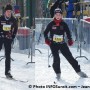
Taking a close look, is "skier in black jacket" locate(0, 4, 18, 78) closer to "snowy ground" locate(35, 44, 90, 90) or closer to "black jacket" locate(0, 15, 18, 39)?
"black jacket" locate(0, 15, 18, 39)

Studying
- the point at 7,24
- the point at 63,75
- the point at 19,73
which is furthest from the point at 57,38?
the point at 19,73

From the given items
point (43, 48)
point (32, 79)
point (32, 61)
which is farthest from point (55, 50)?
point (43, 48)

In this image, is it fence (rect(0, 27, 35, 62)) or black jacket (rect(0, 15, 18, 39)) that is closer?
black jacket (rect(0, 15, 18, 39))

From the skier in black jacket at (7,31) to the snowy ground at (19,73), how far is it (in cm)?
40

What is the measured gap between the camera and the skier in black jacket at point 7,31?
8414 millimetres

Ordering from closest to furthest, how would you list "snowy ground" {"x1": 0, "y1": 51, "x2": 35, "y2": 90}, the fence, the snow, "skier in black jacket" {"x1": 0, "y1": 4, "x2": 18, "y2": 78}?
the snow < "snowy ground" {"x1": 0, "y1": 51, "x2": 35, "y2": 90} < "skier in black jacket" {"x1": 0, "y1": 4, "x2": 18, "y2": 78} < the fence

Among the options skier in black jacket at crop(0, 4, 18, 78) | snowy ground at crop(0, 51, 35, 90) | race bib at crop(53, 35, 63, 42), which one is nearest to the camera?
snowy ground at crop(0, 51, 35, 90)

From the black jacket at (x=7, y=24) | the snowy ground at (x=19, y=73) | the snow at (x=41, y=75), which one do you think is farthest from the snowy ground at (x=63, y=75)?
the black jacket at (x=7, y=24)

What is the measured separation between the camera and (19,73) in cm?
930

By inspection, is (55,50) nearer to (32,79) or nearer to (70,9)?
(32,79)

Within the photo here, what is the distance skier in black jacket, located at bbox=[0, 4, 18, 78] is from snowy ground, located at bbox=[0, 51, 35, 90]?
399mm

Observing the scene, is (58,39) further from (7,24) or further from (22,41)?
(22,41)

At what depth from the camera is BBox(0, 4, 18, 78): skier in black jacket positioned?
8.41 metres

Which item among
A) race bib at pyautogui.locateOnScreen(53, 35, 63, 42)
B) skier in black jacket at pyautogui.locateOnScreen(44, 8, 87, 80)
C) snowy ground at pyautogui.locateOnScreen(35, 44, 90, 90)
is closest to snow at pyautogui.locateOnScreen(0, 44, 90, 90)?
snowy ground at pyautogui.locateOnScreen(35, 44, 90, 90)
